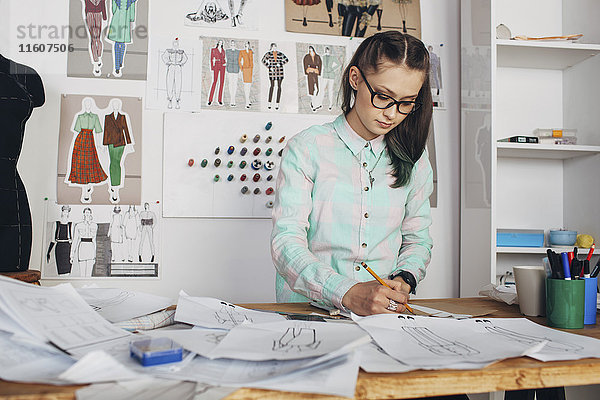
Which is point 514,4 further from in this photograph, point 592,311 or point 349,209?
point 592,311

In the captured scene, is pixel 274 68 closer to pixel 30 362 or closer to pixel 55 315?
pixel 55 315

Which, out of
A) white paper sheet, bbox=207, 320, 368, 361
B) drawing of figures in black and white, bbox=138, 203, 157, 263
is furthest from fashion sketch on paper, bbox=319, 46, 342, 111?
white paper sheet, bbox=207, 320, 368, 361

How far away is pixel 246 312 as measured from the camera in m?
1.08

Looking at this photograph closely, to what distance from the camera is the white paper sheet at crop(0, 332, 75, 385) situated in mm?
646

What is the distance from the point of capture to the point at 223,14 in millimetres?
2553

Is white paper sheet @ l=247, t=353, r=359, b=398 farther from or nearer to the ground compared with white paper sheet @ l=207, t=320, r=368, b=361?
nearer to the ground

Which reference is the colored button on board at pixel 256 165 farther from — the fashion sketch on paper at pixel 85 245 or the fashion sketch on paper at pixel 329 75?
the fashion sketch on paper at pixel 85 245

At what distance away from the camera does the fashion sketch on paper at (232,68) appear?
8.32 feet

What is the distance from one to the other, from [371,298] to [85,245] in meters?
1.68

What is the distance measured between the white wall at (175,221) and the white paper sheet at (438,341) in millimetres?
1571

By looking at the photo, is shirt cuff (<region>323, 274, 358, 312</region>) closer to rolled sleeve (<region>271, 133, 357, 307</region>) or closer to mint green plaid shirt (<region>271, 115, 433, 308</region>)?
rolled sleeve (<region>271, 133, 357, 307</region>)

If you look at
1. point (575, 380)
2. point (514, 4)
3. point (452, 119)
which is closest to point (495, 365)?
point (575, 380)

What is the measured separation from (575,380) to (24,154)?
230 cm

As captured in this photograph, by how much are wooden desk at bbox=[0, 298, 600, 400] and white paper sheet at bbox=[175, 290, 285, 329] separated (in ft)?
0.98
